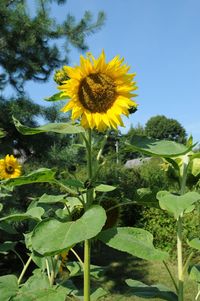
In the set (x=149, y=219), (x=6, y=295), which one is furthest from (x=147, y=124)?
(x=6, y=295)

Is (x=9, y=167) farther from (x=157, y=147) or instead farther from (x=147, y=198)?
(x=157, y=147)

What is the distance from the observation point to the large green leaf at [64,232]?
0.73 m

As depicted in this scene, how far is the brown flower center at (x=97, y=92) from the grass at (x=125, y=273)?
299 centimetres

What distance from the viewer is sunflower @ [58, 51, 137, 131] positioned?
905 mm

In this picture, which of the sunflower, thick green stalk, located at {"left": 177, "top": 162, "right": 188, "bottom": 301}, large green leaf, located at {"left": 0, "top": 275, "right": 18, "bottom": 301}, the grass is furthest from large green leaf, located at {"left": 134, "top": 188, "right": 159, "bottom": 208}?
the grass

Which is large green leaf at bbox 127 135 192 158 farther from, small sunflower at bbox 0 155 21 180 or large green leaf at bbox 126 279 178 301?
small sunflower at bbox 0 155 21 180

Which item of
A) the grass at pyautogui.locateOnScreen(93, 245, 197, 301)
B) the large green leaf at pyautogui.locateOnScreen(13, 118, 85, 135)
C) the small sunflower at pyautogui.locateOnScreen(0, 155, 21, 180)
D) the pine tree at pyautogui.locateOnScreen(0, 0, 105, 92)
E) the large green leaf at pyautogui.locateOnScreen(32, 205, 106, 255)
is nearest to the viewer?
the large green leaf at pyautogui.locateOnScreen(32, 205, 106, 255)

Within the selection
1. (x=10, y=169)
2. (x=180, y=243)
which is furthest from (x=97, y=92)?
(x=10, y=169)

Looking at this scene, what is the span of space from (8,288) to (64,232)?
0.34 meters

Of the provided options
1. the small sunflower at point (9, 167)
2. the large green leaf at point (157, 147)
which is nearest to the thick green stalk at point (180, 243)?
the large green leaf at point (157, 147)

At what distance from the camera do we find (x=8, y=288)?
102cm

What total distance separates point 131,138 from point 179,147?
109 mm

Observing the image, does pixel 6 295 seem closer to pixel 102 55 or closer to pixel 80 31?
pixel 102 55

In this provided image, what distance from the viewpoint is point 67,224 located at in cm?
81
